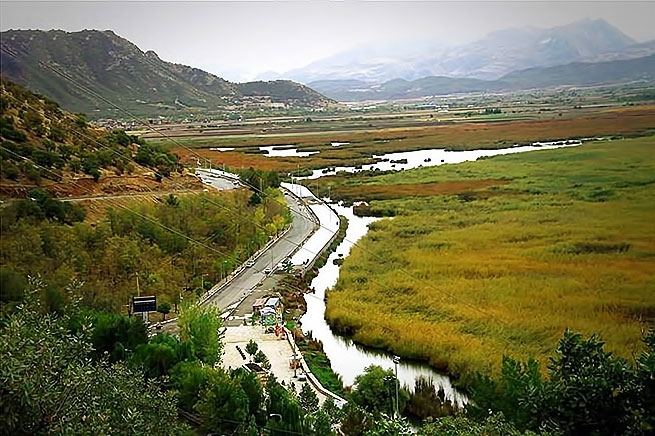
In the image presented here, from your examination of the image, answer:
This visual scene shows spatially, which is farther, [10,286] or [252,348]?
[252,348]

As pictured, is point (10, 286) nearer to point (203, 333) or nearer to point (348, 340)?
point (203, 333)

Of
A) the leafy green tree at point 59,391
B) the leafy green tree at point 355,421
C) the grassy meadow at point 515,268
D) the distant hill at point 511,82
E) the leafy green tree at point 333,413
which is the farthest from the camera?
the distant hill at point 511,82

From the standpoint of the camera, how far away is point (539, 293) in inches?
409

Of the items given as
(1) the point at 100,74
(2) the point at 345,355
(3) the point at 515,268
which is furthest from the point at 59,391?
(1) the point at 100,74

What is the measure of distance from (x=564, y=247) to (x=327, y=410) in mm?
7785

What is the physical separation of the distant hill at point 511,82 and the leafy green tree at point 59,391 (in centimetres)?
2199

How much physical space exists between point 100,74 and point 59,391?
17567 mm

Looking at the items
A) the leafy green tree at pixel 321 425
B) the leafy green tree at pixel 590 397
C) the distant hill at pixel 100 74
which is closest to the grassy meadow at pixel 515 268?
the leafy green tree at pixel 590 397

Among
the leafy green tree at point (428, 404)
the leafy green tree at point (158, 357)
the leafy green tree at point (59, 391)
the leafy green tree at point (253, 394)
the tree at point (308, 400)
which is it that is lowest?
the leafy green tree at point (428, 404)

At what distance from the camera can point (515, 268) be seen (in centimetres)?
1188

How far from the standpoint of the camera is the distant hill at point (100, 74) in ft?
31.7

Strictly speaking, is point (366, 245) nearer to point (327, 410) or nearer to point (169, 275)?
point (169, 275)

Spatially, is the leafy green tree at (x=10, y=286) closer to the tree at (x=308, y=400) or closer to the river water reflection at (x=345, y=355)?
the tree at (x=308, y=400)

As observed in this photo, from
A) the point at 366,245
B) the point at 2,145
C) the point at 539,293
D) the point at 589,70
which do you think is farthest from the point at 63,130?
the point at 589,70
